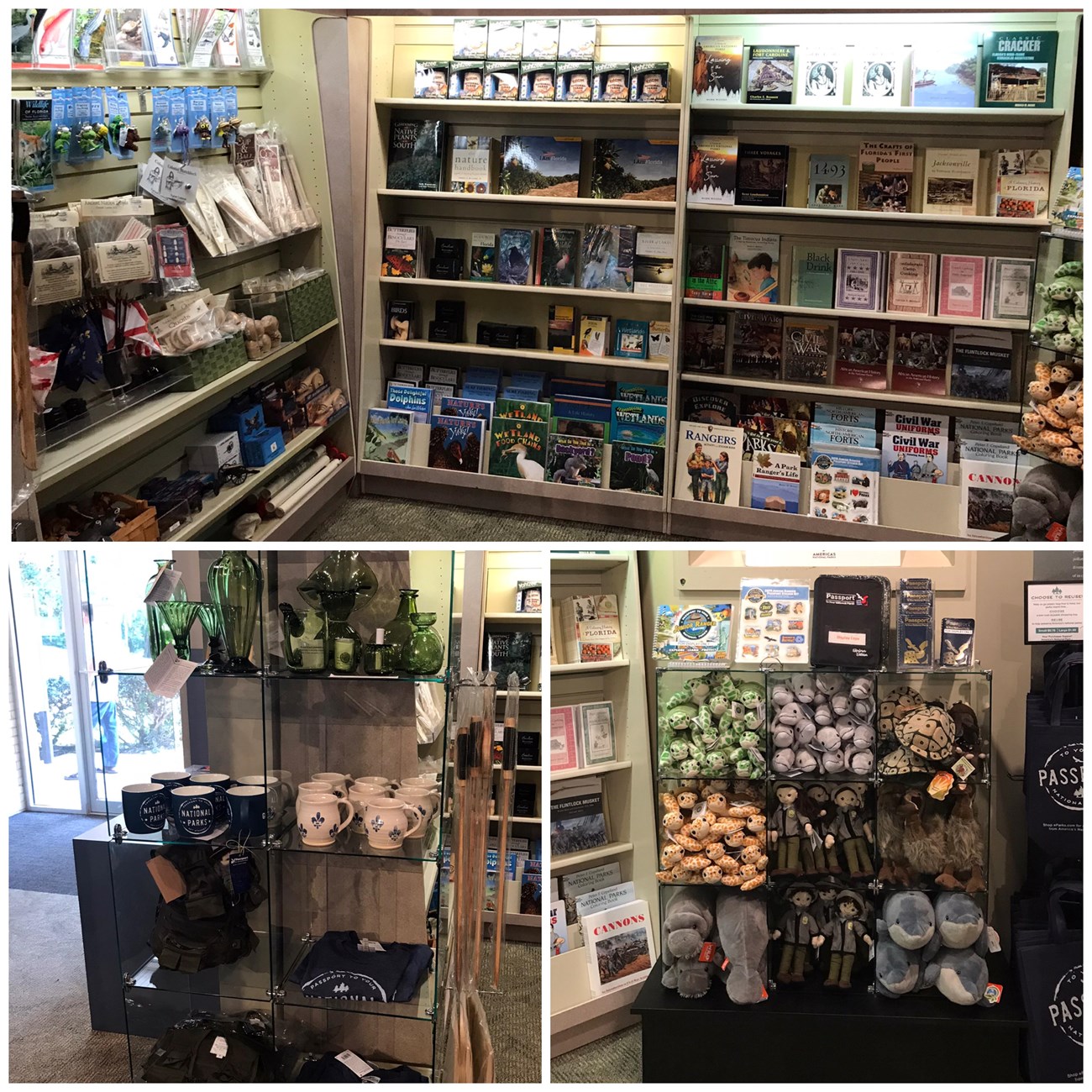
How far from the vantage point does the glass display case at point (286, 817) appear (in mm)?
2418

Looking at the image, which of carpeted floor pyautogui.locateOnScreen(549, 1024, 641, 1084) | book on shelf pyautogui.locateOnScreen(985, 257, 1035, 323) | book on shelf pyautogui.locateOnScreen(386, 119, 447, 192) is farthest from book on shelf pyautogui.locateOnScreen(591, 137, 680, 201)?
carpeted floor pyautogui.locateOnScreen(549, 1024, 641, 1084)

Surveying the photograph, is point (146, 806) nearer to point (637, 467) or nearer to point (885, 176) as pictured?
point (637, 467)

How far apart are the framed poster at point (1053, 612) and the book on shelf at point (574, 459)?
216 centimetres

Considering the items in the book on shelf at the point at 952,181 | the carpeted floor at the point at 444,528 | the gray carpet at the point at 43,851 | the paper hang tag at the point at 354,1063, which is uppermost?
the book on shelf at the point at 952,181

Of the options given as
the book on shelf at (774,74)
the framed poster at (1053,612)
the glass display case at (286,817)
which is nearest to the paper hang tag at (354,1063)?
the glass display case at (286,817)

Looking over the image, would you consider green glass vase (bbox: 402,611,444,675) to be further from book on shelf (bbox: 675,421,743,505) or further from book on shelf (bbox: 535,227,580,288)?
book on shelf (bbox: 535,227,580,288)

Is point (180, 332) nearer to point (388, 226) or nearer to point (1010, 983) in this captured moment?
point (388, 226)

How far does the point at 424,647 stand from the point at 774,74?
276cm

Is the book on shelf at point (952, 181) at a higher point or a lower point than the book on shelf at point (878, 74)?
lower

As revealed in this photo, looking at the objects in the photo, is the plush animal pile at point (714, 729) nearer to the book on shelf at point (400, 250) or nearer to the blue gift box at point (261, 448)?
the blue gift box at point (261, 448)

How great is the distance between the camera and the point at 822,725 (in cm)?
292

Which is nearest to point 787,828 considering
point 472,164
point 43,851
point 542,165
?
point 542,165

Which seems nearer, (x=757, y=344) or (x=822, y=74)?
(x=822, y=74)

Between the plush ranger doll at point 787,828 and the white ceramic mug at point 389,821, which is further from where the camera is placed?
the plush ranger doll at point 787,828
